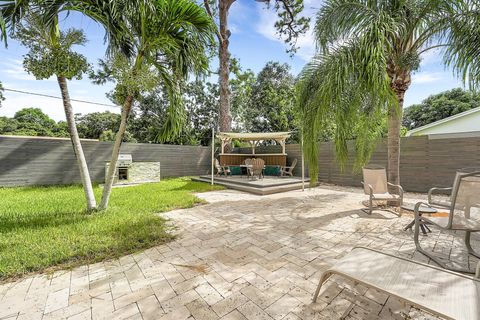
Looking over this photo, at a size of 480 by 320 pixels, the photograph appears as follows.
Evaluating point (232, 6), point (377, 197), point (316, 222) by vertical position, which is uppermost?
point (232, 6)

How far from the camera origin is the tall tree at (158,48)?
441 cm

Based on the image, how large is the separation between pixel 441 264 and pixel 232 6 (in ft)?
54.7

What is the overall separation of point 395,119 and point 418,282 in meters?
5.26

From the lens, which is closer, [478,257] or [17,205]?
[478,257]

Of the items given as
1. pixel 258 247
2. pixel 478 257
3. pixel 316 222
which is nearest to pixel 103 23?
pixel 258 247

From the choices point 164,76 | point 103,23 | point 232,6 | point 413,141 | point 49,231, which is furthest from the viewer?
point 232,6

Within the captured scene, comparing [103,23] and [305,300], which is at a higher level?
[103,23]

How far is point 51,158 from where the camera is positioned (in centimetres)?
979

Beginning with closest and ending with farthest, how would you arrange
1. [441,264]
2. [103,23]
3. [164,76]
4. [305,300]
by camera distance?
1. [305,300]
2. [441,264]
3. [103,23]
4. [164,76]

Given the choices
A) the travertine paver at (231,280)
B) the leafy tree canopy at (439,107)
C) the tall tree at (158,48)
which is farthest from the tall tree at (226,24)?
the leafy tree canopy at (439,107)

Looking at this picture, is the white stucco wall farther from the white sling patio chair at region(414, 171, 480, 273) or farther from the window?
the window

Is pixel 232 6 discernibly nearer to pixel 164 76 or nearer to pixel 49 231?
pixel 164 76

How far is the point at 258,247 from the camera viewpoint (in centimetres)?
353

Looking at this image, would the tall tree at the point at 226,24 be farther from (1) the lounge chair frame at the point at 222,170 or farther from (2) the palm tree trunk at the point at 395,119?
(2) the palm tree trunk at the point at 395,119
